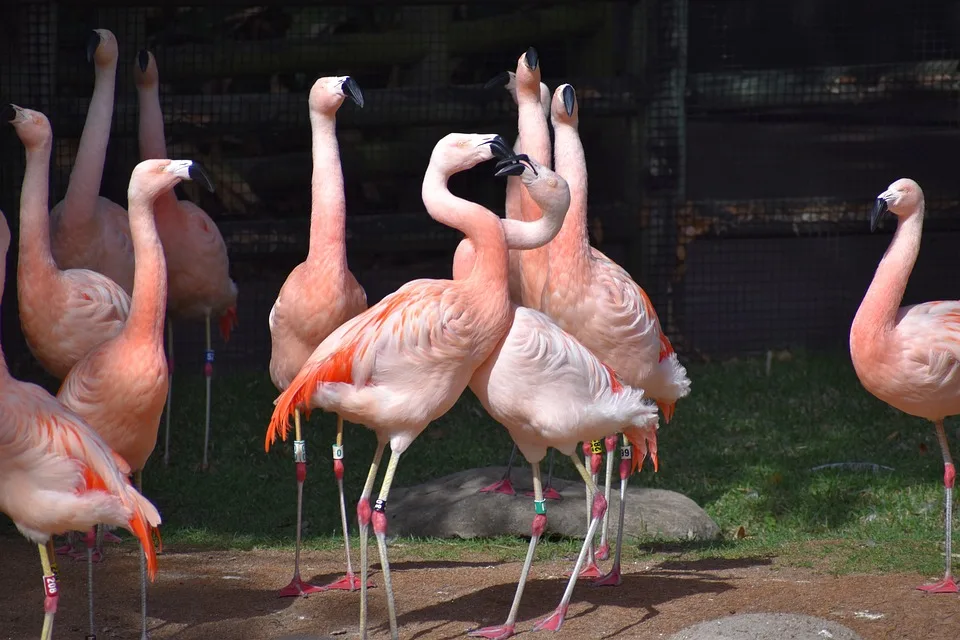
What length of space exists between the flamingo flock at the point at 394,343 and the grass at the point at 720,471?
0.55 metres

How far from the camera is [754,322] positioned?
8930 mm

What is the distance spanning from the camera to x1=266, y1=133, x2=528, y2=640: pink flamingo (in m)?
4.02

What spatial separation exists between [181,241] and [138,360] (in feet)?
7.78

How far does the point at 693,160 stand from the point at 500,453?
6806 millimetres

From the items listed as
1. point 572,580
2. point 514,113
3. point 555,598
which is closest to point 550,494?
point 555,598

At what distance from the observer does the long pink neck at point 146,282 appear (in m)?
4.25

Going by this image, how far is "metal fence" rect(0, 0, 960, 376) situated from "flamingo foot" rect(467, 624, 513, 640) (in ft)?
13.6

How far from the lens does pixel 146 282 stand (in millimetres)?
4281

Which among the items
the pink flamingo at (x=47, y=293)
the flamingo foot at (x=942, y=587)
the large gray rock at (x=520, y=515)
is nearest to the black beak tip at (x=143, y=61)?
the pink flamingo at (x=47, y=293)

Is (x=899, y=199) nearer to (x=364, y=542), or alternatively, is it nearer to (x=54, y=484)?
(x=364, y=542)

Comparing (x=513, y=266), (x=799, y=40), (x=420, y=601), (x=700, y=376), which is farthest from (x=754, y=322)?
(x=420, y=601)

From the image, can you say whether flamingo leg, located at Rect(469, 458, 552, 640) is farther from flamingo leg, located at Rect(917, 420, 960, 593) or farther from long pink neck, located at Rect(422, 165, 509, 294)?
flamingo leg, located at Rect(917, 420, 960, 593)

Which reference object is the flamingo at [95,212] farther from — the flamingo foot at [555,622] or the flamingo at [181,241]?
the flamingo foot at [555,622]

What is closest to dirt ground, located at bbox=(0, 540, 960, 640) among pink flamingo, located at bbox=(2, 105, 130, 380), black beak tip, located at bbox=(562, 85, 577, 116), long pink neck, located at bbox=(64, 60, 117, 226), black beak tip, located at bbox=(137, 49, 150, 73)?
pink flamingo, located at bbox=(2, 105, 130, 380)
